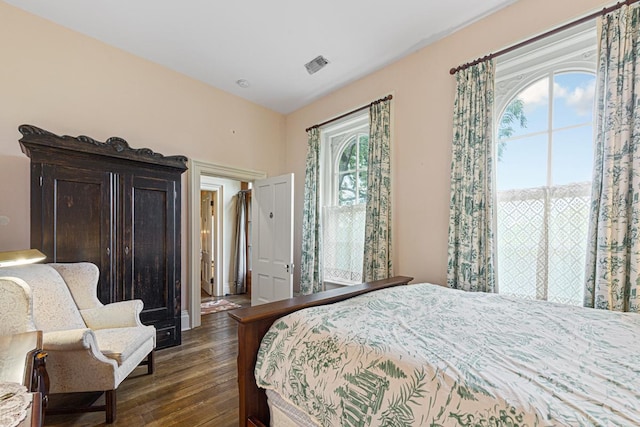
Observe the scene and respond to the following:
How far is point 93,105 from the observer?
278 centimetres

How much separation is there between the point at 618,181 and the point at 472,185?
83 centimetres

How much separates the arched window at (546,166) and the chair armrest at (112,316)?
9.76 ft

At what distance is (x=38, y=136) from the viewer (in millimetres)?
2059

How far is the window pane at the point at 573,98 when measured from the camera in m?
1.98

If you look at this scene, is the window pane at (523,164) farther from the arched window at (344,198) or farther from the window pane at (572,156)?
the arched window at (344,198)

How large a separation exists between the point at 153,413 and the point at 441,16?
376cm

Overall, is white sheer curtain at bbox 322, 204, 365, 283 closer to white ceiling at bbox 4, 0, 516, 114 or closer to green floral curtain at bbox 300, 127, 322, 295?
green floral curtain at bbox 300, 127, 322, 295

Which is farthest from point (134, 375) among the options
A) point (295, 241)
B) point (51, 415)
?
point (295, 241)

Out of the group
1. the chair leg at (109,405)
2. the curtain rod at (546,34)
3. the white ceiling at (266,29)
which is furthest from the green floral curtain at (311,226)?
the chair leg at (109,405)

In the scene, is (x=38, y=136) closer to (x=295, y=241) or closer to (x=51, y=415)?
(x=51, y=415)

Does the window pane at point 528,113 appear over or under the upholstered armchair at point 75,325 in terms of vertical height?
over

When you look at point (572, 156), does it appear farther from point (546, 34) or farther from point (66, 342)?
point (66, 342)

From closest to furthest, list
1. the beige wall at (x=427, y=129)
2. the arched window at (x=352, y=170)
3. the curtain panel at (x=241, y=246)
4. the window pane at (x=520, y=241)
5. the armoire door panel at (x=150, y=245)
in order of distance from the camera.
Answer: the window pane at (x=520, y=241)
the beige wall at (x=427, y=129)
the armoire door panel at (x=150, y=245)
the arched window at (x=352, y=170)
the curtain panel at (x=241, y=246)

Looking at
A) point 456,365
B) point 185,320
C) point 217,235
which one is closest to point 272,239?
point 185,320
